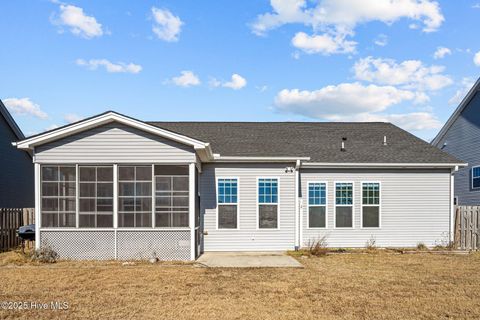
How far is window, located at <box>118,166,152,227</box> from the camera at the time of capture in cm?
1223

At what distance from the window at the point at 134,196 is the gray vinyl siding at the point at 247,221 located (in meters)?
2.44

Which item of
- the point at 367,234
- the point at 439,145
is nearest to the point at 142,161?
the point at 367,234

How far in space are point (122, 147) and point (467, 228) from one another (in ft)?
38.8

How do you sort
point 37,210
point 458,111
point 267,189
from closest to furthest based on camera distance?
point 37,210 < point 267,189 < point 458,111

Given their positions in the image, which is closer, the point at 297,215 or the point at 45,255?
the point at 45,255

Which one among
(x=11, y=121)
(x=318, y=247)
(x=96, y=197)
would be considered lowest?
(x=318, y=247)

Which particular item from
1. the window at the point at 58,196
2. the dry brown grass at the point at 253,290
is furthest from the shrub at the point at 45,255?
the window at the point at 58,196

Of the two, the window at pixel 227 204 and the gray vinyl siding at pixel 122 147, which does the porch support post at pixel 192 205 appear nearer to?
the gray vinyl siding at pixel 122 147

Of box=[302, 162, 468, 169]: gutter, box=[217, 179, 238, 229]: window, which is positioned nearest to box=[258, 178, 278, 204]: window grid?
box=[217, 179, 238, 229]: window

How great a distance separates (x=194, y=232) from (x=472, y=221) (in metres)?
9.62

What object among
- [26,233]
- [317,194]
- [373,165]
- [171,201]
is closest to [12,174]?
[26,233]

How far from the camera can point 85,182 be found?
12242 millimetres

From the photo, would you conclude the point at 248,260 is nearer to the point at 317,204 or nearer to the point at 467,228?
the point at 317,204

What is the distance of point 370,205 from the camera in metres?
15.0
